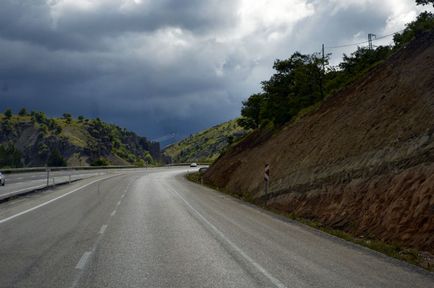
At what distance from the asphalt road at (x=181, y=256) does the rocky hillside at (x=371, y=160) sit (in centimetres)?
170

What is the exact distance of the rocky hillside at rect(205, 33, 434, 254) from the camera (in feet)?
42.8

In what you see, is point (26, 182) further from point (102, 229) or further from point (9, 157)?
point (9, 157)

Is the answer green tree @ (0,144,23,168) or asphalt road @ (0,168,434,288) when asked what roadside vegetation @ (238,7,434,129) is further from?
green tree @ (0,144,23,168)

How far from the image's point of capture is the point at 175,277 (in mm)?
7555

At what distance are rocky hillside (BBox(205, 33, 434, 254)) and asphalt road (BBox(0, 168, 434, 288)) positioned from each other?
1698 millimetres

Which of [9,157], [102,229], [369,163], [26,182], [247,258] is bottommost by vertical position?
[247,258]

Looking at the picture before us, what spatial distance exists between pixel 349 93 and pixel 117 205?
1636 cm

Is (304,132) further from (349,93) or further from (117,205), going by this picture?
(117,205)

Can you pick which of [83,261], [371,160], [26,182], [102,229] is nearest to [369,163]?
[371,160]

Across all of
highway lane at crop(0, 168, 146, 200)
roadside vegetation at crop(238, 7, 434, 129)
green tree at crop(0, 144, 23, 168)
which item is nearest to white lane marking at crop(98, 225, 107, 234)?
highway lane at crop(0, 168, 146, 200)

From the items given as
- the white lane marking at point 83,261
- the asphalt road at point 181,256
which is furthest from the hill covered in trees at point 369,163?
the white lane marking at point 83,261

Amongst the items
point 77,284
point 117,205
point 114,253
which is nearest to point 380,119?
point 117,205

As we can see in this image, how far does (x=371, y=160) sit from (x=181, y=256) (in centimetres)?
1029

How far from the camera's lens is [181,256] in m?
9.48
